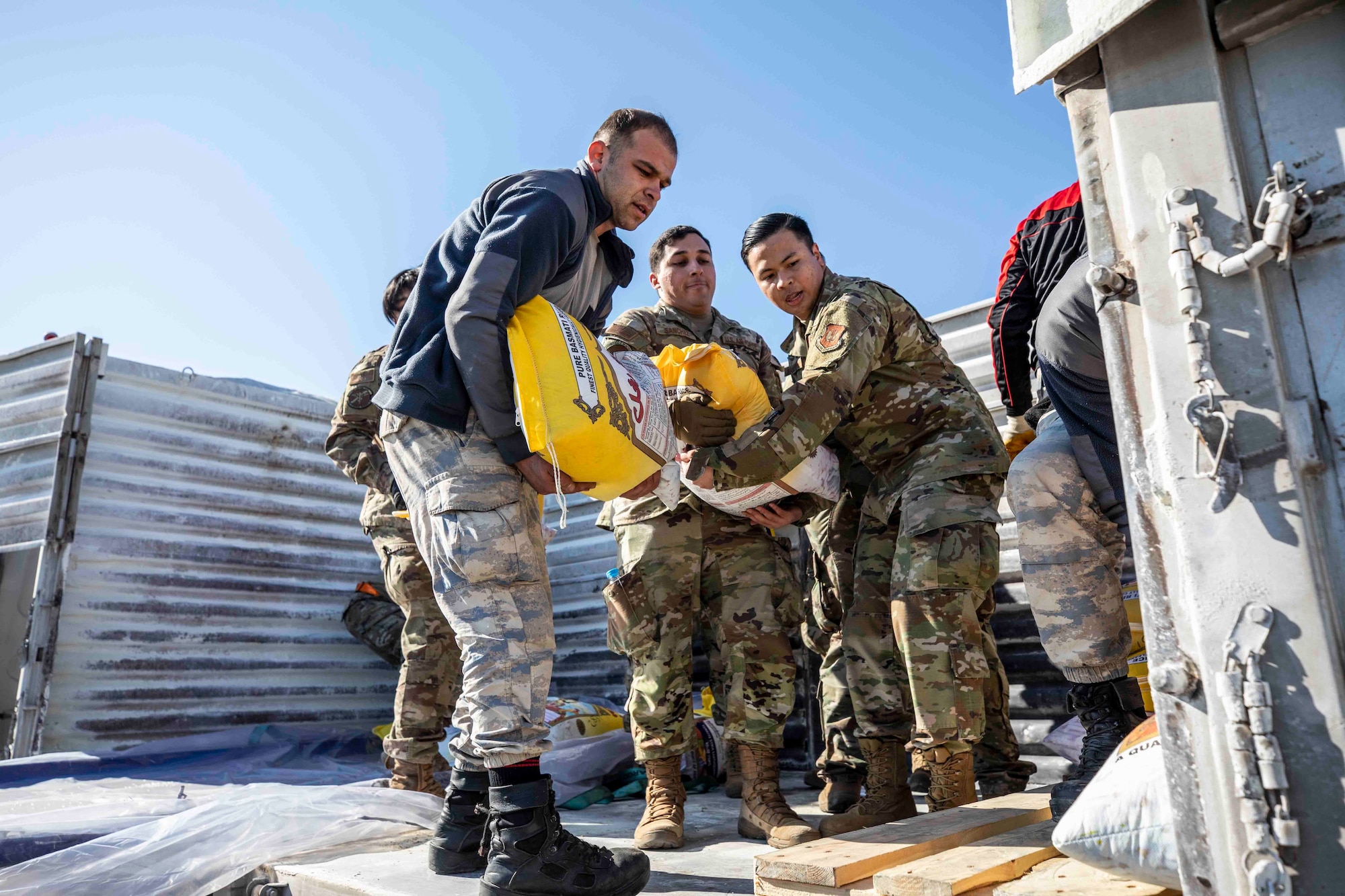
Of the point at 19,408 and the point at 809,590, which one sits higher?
the point at 19,408

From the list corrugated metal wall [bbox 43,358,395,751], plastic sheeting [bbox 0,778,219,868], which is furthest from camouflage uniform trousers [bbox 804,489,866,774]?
corrugated metal wall [bbox 43,358,395,751]

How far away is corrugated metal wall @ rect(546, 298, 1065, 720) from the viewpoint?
3.55 m

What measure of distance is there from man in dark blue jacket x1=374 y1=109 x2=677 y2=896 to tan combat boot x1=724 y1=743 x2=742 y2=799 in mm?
1556

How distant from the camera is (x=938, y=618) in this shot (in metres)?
2.32

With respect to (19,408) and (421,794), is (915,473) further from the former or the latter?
(19,408)

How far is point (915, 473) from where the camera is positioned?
251 centimetres

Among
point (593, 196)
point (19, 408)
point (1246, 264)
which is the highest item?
point (19, 408)

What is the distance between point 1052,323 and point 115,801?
10.9 feet

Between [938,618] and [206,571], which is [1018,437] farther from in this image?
[206,571]

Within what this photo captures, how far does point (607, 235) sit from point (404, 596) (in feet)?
6.15

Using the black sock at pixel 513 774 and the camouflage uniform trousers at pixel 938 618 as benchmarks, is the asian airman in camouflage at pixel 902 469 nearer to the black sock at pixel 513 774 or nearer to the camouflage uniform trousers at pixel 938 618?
the camouflage uniform trousers at pixel 938 618

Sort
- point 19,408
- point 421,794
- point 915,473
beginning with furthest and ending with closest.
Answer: point 19,408, point 421,794, point 915,473

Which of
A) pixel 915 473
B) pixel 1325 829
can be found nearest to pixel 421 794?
pixel 915 473

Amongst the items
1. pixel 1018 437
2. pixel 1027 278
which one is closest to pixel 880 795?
pixel 1018 437
